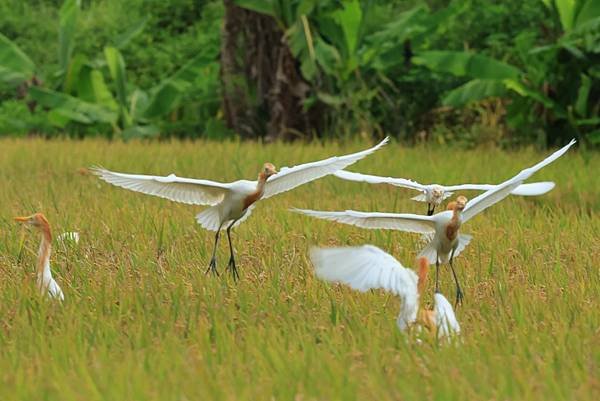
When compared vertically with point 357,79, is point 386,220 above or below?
above

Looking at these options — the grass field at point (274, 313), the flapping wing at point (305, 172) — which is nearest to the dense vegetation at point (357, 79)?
the grass field at point (274, 313)

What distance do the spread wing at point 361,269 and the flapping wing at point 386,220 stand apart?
53cm

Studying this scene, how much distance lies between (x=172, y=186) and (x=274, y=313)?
1037 millimetres

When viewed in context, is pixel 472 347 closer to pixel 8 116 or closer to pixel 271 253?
pixel 271 253

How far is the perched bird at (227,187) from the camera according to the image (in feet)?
15.7

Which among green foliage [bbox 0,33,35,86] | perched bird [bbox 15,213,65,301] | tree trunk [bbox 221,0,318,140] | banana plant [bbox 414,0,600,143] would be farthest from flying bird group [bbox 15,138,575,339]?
green foliage [bbox 0,33,35,86]

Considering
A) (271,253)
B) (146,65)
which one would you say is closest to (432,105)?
(146,65)

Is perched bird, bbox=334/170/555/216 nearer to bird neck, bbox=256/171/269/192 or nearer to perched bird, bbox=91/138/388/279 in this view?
perched bird, bbox=91/138/388/279

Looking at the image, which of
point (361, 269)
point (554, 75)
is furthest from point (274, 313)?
point (554, 75)

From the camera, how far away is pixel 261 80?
1371 cm

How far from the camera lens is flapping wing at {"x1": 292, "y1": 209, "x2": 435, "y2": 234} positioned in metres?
4.14

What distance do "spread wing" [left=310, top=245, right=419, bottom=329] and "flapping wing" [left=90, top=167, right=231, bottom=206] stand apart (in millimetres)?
1272

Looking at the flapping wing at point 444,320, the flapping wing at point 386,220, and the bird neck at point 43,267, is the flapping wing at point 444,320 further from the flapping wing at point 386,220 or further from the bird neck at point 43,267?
the bird neck at point 43,267

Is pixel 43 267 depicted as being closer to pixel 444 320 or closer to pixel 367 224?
pixel 367 224
